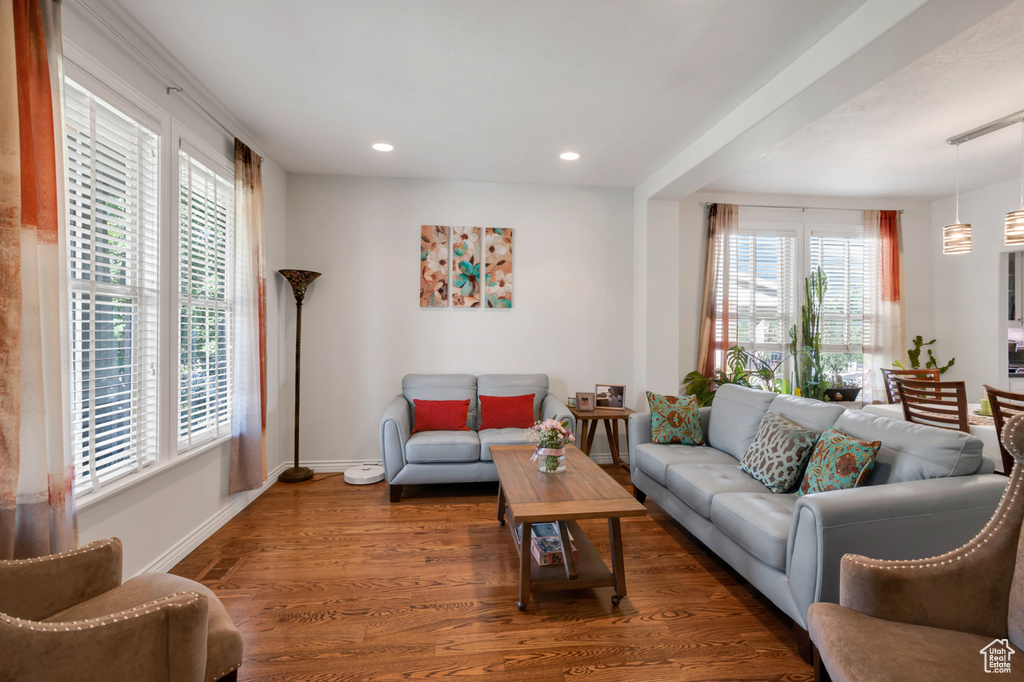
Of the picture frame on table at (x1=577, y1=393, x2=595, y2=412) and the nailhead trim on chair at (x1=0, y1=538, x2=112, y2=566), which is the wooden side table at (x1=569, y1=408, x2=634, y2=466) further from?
the nailhead trim on chair at (x1=0, y1=538, x2=112, y2=566)

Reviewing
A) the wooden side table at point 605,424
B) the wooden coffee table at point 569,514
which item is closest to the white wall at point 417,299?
the wooden side table at point 605,424

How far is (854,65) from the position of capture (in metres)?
2.18

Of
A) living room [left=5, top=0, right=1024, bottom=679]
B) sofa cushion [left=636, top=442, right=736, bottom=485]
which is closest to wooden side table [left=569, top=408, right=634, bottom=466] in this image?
living room [left=5, top=0, right=1024, bottom=679]

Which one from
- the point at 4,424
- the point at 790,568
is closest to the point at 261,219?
the point at 4,424

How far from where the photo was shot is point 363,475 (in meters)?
4.11

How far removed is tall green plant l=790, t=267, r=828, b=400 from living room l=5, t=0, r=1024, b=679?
29.9 inches

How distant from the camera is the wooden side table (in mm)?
4305

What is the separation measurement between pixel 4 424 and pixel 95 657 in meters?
0.88

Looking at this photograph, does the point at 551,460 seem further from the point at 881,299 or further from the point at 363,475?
the point at 881,299

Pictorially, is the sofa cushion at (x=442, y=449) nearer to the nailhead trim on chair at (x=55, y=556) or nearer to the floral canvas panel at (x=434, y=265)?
the floral canvas panel at (x=434, y=265)

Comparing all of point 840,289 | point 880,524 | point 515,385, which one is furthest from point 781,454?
point 840,289

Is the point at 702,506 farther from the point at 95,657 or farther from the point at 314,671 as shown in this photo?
the point at 95,657

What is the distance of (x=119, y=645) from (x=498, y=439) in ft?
9.26

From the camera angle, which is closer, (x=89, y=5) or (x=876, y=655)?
(x=876, y=655)
